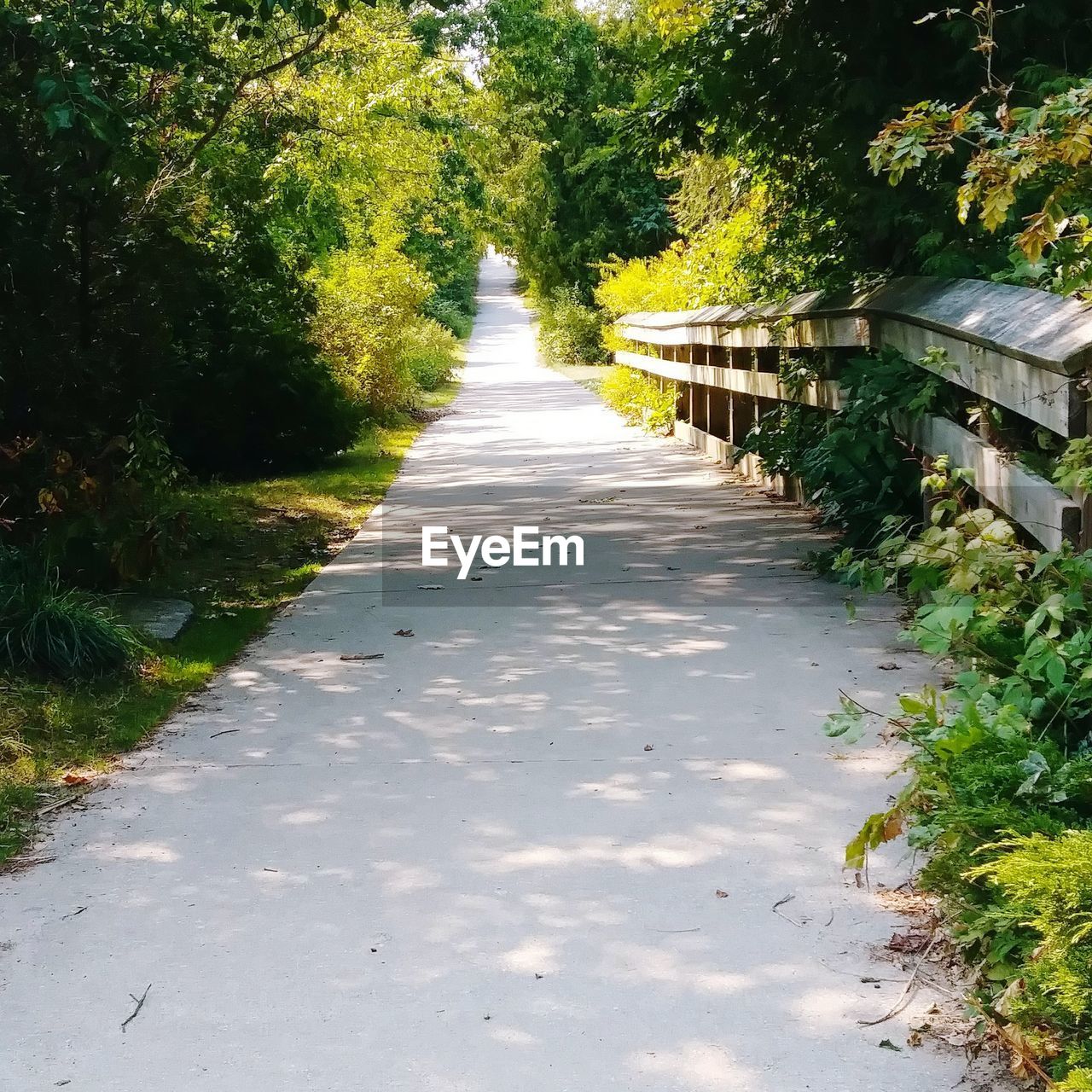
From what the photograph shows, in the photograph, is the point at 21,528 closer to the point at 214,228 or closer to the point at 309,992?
the point at 309,992

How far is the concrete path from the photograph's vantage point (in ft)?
9.95

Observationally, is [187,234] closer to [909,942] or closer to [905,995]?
[909,942]

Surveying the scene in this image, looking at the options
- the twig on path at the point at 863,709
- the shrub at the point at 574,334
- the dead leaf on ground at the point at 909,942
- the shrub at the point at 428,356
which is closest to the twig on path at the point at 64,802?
the twig on path at the point at 863,709

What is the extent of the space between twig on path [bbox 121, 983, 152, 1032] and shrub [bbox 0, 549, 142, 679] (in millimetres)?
2918

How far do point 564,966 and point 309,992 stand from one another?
626mm

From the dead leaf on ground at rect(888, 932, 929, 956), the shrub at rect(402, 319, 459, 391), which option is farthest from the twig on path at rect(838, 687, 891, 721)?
the shrub at rect(402, 319, 459, 391)

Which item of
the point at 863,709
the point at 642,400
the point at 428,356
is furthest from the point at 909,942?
the point at 428,356

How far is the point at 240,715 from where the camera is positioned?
18.5ft

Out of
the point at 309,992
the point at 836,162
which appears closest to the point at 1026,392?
the point at 309,992

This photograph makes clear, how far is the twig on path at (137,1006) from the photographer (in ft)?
10.4

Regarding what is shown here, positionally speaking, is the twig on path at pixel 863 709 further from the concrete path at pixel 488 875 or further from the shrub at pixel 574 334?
the shrub at pixel 574 334

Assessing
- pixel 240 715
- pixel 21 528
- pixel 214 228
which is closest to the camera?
pixel 240 715

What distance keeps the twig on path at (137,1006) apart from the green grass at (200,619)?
3.58 ft

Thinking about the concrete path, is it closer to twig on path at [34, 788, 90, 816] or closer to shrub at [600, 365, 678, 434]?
twig on path at [34, 788, 90, 816]
